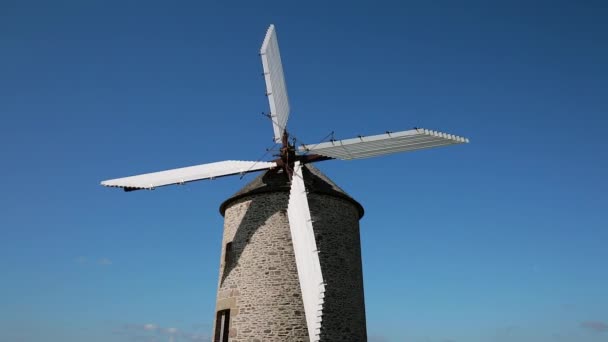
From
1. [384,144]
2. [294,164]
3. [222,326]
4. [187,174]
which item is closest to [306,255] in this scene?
[294,164]

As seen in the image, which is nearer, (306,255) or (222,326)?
(306,255)

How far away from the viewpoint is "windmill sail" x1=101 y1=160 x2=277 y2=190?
13.3 m

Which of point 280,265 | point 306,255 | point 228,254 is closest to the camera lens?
point 306,255

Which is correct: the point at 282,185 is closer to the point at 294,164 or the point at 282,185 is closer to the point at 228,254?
the point at 294,164

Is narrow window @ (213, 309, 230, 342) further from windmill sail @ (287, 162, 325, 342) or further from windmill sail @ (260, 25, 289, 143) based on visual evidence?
windmill sail @ (260, 25, 289, 143)

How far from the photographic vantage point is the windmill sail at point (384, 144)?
40.2 ft

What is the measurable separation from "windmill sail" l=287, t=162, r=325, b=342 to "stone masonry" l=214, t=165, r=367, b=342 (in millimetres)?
659

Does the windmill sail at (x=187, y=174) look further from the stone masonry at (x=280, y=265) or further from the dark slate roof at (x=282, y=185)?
the stone masonry at (x=280, y=265)

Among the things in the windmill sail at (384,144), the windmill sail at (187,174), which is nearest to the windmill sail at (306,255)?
the windmill sail at (384,144)

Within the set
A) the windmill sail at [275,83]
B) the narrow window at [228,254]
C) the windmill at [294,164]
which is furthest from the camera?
the narrow window at [228,254]

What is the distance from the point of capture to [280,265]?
11977 mm

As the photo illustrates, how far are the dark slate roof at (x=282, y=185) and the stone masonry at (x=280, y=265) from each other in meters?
0.03

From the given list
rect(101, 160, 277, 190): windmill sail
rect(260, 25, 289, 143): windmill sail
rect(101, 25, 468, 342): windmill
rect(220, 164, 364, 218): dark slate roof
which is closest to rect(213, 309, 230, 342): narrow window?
rect(101, 25, 468, 342): windmill

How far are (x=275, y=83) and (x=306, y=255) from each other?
4756mm
